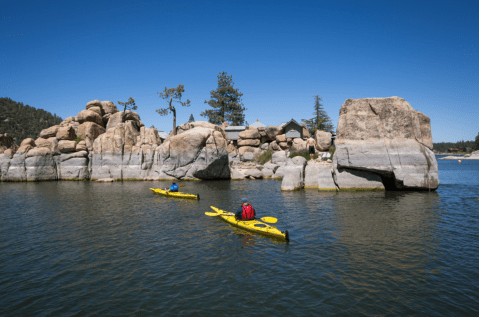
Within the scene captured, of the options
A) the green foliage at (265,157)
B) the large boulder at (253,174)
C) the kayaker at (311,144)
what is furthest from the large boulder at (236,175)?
the kayaker at (311,144)

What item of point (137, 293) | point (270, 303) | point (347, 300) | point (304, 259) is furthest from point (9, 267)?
point (347, 300)

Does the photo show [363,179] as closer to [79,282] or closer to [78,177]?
[79,282]

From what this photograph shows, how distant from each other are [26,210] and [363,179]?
29.5m

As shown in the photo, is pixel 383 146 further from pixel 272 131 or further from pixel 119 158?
pixel 119 158

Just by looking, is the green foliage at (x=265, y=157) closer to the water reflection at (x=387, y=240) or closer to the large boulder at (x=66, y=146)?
the water reflection at (x=387, y=240)

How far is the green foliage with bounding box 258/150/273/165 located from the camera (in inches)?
2004

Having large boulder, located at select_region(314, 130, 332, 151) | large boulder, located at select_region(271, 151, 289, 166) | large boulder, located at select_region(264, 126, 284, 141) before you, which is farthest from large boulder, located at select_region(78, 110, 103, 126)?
large boulder, located at select_region(314, 130, 332, 151)

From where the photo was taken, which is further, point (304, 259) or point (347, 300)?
point (304, 259)

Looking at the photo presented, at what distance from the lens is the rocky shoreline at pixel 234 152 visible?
26141 mm

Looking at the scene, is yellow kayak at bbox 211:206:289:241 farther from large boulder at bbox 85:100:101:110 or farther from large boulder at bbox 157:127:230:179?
large boulder at bbox 85:100:101:110

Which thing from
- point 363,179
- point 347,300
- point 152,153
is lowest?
point 347,300

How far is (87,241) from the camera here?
13.2m

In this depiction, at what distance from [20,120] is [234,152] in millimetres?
94281

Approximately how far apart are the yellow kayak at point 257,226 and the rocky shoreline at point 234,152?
13.6 metres
